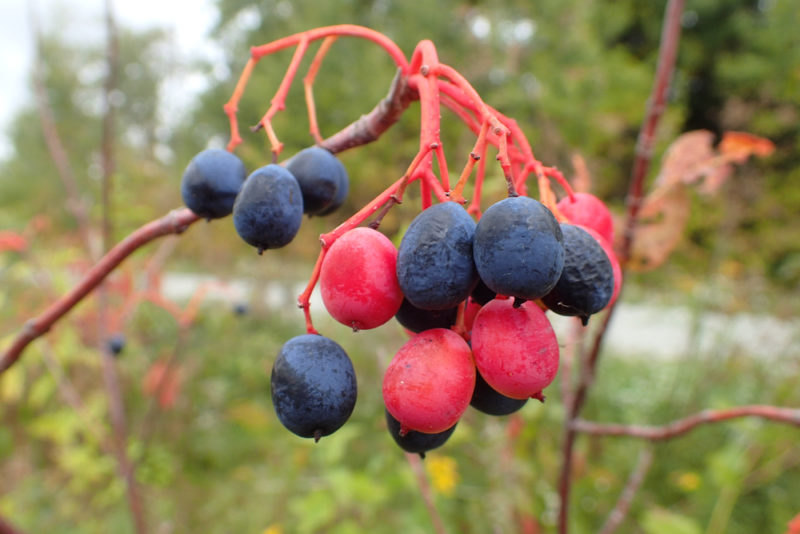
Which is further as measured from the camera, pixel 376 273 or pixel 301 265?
pixel 301 265

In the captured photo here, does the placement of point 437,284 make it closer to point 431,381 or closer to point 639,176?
point 431,381

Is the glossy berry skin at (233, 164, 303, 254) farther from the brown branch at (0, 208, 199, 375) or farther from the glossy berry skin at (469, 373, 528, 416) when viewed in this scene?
the glossy berry skin at (469, 373, 528, 416)

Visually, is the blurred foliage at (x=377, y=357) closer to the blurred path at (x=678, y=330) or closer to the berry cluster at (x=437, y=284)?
the blurred path at (x=678, y=330)

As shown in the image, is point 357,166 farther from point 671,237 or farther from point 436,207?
point 436,207

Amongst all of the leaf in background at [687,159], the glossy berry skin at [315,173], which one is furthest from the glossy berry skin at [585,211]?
the leaf in background at [687,159]

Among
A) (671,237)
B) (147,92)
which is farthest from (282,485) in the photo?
(147,92)

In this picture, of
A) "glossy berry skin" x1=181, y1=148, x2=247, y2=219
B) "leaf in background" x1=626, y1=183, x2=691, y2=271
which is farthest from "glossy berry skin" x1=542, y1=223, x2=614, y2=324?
"leaf in background" x1=626, y1=183, x2=691, y2=271

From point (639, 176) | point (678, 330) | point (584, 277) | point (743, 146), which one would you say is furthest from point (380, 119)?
point (678, 330)
